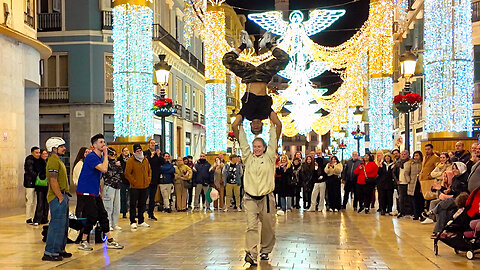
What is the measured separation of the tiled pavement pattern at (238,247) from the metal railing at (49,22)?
55.3 feet

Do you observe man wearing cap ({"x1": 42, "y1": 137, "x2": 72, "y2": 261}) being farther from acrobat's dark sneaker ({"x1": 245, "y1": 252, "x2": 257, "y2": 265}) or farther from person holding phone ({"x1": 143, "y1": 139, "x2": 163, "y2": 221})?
person holding phone ({"x1": 143, "y1": 139, "x2": 163, "y2": 221})

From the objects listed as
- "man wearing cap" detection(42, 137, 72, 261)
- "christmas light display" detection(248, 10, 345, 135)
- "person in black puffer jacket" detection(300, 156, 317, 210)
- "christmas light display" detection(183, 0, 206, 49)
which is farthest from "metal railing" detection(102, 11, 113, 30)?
"man wearing cap" detection(42, 137, 72, 261)

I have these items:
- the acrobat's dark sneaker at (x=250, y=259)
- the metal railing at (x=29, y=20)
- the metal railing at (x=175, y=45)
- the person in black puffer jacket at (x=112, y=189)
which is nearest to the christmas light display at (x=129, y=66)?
the person in black puffer jacket at (x=112, y=189)

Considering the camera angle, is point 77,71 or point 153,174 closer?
point 153,174

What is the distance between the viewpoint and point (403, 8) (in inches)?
751

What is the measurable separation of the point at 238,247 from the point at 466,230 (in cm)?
363

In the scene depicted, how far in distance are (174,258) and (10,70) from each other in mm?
12862

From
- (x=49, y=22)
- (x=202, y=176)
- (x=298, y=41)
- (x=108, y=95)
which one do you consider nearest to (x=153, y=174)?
(x=202, y=176)

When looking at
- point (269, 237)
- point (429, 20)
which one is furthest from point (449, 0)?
point (269, 237)

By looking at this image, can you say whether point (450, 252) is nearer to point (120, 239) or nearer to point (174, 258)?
point (174, 258)

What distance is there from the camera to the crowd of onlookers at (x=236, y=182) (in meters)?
11.2

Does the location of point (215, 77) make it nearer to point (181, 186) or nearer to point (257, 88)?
point (181, 186)

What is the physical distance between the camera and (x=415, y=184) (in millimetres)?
16188

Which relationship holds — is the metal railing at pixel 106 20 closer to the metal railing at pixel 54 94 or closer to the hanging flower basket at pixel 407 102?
the metal railing at pixel 54 94
